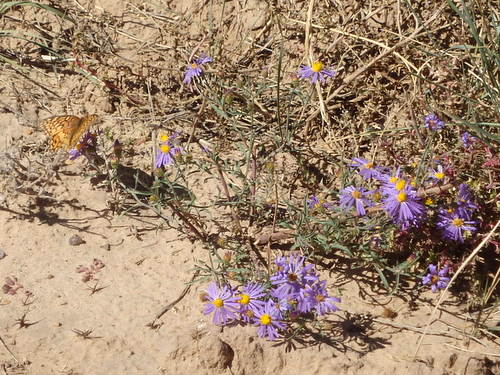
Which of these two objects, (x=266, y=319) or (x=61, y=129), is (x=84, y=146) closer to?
(x=61, y=129)

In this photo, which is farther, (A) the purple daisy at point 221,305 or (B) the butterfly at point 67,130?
(B) the butterfly at point 67,130

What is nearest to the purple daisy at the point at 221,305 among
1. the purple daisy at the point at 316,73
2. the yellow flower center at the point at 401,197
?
the yellow flower center at the point at 401,197

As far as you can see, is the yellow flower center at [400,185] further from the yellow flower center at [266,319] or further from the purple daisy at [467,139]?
the yellow flower center at [266,319]

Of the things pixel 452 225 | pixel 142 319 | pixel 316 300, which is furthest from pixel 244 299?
pixel 452 225

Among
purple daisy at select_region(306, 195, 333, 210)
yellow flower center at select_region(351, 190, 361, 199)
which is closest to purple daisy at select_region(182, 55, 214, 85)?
purple daisy at select_region(306, 195, 333, 210)

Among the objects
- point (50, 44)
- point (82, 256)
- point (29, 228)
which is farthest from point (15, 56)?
point (82, 256)

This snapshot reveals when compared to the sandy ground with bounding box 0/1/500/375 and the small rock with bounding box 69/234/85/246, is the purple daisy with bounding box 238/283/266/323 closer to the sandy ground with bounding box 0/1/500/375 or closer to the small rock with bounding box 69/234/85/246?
the sandy ground with bounding box 0/1/500/375

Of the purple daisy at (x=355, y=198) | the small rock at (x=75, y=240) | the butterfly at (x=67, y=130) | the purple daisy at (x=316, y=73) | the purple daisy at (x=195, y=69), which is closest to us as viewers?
the purple daisy at (x=355, y=198)
